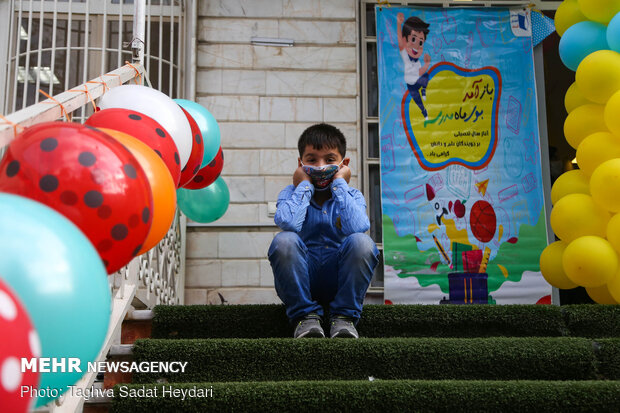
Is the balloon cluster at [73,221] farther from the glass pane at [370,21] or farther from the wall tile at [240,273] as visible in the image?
the glass pane at [370,21]

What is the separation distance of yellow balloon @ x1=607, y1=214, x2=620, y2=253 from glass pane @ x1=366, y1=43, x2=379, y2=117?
2.11 meters

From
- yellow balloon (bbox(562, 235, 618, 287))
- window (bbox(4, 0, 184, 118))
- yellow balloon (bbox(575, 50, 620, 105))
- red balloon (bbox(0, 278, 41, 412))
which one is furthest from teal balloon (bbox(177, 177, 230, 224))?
red balloon (bbox(0, 278, 41, 412))

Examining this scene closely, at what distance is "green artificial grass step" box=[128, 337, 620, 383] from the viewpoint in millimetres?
2225

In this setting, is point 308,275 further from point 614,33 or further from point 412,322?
point 614,33

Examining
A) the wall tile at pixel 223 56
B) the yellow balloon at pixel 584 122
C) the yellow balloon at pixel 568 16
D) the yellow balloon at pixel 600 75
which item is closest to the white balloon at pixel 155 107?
the yellow balloon at pixel 600 75

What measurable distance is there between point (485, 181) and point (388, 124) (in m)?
0.77

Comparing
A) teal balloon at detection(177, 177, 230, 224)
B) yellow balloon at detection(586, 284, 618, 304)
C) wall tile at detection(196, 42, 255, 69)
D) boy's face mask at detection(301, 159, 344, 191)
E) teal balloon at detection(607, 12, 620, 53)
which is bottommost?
yellow balloon at detection(586, 284, 618, 304)

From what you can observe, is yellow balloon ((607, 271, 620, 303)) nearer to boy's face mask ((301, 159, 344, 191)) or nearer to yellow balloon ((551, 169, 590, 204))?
yellow balloon ((551, 169, 590, 204))

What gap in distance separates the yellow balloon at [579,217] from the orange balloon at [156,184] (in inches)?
80.8

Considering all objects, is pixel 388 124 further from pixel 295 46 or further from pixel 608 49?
pixel 608 49

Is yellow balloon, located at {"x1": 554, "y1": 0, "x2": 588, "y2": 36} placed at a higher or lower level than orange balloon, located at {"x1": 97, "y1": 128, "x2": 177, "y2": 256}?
higher

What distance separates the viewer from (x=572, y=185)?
10.5 feet

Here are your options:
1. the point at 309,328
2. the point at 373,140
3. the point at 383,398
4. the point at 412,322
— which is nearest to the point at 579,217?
the point at 412,322

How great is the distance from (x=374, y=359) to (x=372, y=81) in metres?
2.83
